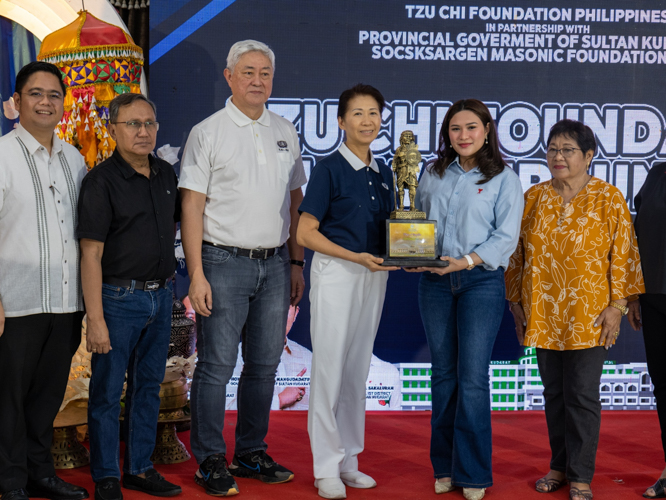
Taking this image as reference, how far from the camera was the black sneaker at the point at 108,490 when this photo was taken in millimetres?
→ 2854

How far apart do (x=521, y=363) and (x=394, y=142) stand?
1662 millimetres

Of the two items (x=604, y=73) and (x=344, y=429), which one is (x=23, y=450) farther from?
(x=604, y=73)

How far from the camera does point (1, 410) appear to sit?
2.79 meters

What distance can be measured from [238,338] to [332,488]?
775mm

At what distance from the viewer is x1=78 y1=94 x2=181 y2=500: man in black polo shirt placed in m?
2.78

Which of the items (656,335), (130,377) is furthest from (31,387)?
(656,335)

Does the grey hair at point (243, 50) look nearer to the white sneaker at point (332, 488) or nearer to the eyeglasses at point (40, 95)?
the eyeglasses at point (40, 95)

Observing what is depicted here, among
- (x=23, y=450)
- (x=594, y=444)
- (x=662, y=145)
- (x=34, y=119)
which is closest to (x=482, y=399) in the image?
(x=594, y=444)

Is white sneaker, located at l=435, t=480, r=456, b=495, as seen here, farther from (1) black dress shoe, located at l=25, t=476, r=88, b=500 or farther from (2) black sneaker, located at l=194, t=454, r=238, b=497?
(1) black dress shoe, located at l=25, t=476, r=88, b=500

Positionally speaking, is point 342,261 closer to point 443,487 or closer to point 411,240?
point 411,240

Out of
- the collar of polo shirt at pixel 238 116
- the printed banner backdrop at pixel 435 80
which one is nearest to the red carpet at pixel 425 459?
the printed banner backdrop at pixel 435 80

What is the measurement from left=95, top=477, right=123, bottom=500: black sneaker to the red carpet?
0.38 ft

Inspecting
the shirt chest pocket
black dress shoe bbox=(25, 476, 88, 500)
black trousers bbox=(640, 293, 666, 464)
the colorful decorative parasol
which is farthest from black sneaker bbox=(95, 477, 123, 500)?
black trousers bbox=(640, 293, 666, 464)

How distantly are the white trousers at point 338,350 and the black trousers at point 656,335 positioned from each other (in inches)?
46.8
